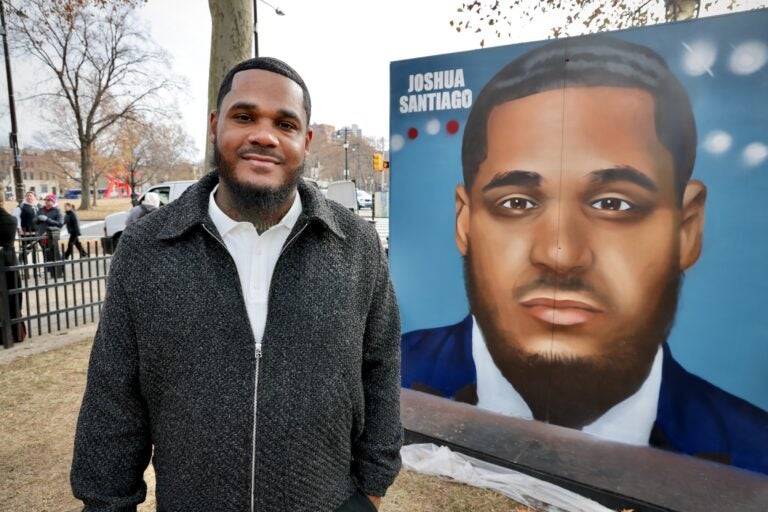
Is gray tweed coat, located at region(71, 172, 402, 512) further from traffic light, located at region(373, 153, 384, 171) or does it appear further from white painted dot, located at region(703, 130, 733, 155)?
traffic light, located at region(373, 153, 384, 171)

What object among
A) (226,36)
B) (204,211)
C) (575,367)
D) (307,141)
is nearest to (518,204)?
(575,367)

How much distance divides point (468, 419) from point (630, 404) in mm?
1143

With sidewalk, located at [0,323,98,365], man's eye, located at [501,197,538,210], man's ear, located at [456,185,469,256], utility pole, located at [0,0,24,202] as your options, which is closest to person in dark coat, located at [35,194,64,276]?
sidewalk, located at [0,323,98,365]

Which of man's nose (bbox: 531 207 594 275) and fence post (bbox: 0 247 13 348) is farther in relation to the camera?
fence post (bbox: 0 247 13 348)

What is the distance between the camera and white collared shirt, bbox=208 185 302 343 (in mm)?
1528

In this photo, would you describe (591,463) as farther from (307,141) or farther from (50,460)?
(50,460)

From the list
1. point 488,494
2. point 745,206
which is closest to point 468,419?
point 488,494

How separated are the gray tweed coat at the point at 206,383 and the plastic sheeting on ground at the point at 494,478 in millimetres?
2046

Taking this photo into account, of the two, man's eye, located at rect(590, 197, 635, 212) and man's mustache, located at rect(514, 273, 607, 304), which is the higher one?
man's eye, located at rect(590, 197, 635, 212)

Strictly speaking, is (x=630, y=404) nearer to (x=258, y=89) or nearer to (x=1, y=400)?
(x=258, y=89)

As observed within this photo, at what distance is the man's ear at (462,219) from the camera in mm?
3818

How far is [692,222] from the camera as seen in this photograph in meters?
3.06

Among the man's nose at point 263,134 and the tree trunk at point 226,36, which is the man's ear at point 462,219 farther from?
the tree trunk at point 226,36

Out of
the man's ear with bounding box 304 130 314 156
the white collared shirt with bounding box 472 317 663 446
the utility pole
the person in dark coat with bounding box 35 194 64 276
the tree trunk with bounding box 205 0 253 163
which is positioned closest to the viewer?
the man's ear with bounding box 304 130 314 156
